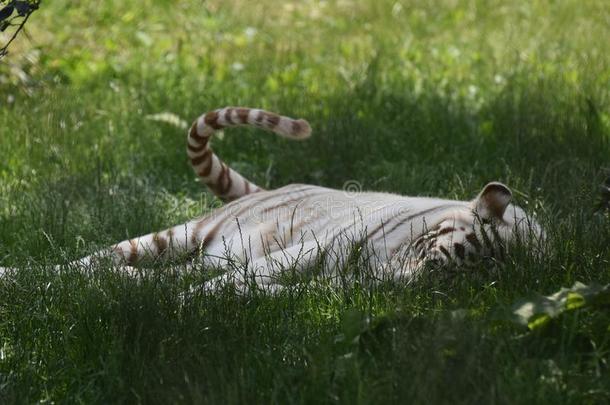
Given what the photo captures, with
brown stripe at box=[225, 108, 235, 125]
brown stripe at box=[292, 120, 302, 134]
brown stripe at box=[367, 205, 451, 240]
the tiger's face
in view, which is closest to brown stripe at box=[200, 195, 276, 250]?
brown stripe at box=[225, 108, 235, 125]

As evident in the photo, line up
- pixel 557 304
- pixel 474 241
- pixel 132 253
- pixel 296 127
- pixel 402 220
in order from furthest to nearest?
pixel 132 253 → pixel 296 127 → pixel 402 220 → pixel 474 241 → pixel 557 304

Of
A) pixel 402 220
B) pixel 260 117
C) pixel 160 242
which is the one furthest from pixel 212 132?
pixel 402 220

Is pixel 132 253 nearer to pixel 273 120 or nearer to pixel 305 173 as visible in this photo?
pixel 273 120

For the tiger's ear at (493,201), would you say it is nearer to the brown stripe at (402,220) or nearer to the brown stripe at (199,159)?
the brown stripe at (402,220)

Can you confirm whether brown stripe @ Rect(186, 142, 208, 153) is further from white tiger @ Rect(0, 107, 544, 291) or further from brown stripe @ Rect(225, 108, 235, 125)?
brown stripe @ Rect(225, 108, 235, 125)

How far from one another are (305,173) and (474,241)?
7.19 ft

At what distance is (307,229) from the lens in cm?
509

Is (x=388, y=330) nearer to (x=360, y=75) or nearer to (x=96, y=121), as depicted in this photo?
(x=96, y=121)

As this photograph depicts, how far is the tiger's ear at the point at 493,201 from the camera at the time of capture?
4.46 metres

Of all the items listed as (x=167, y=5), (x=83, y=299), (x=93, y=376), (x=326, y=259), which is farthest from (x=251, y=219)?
(x=167, y=5)

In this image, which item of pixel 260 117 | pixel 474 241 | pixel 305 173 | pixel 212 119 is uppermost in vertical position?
pixel 260 117

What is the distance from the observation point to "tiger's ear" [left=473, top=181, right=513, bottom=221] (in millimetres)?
4457

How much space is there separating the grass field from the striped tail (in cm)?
29

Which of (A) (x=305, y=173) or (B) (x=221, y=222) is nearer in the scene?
(B) (x=221, y=222)
